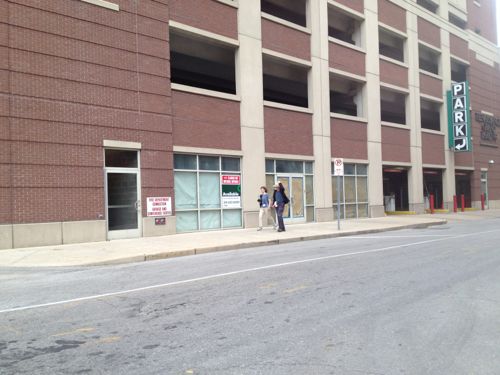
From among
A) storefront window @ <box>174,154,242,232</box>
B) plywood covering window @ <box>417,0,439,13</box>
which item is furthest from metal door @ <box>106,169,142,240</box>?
plywood covering window @ <box>417,0,439,13</box>

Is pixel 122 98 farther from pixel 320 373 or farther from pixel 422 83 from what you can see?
pixel 422 83

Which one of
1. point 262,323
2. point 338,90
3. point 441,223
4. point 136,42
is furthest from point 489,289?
point 338,90

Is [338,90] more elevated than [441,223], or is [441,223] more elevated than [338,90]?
[338,90]

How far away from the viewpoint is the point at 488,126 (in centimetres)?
3572

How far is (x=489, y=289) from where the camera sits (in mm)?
6746

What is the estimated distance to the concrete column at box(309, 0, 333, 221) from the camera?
21.5 m

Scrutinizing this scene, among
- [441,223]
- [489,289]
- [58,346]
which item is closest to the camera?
[58,346]

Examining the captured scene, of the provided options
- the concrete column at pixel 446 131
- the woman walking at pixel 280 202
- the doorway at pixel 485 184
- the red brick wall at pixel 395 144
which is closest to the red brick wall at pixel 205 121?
the woman walking at pixel 280 202

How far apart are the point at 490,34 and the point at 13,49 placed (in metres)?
39.0

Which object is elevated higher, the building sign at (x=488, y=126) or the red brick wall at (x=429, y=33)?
the red brick wall at (x=429, y=33)

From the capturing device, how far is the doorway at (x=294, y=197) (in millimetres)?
20328

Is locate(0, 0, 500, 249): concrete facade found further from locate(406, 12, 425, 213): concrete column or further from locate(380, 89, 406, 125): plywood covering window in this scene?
locate(380, 89, 406, 125): plywood covering window

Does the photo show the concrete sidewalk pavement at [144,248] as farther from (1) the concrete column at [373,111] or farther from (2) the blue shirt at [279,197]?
(1) the concrete column at [373,111]

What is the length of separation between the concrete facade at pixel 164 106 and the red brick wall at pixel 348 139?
0.08 m
